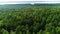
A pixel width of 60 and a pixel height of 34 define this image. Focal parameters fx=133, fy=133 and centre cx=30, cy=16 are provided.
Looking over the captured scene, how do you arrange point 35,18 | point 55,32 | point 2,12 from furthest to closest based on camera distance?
point 2,12 → point 35,18 → point 55,32

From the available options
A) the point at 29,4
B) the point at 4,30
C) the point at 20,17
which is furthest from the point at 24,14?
the point at 4,30

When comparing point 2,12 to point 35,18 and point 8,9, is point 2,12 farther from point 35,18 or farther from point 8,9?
point 35,18

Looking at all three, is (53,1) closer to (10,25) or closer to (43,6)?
(43,6)

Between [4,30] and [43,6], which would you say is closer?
[4,30]

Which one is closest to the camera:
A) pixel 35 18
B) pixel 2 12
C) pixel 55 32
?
pixel 55 32

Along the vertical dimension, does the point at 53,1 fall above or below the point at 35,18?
above

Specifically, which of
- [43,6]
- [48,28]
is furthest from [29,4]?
[48,28]
